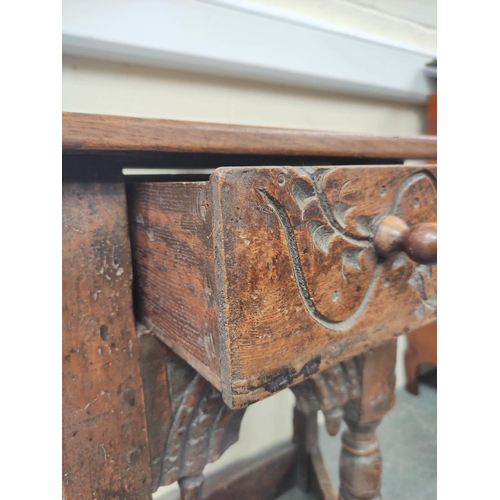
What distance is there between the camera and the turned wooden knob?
29 centimetres

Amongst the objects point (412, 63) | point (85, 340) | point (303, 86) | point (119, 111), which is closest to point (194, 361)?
point (85, 340)

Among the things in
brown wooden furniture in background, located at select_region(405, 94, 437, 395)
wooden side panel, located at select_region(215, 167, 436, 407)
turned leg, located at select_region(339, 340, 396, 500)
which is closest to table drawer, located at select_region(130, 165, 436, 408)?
wooden side panel, located at select_region(215, 167, 436, 407)

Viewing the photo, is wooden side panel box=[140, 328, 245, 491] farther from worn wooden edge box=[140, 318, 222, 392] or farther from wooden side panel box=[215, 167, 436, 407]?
wooden side panel box=[215, 167, 436, 407]

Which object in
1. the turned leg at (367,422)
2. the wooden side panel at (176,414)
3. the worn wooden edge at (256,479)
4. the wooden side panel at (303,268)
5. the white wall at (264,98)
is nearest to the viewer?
the wooden side panel at (303,268)

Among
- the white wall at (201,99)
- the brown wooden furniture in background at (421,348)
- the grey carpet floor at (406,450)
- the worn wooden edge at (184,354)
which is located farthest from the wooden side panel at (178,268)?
the brown wooden furniture in background at (421,348)

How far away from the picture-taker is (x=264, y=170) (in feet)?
0.83

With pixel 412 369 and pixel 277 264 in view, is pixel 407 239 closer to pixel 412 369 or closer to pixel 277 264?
pixel 277 264

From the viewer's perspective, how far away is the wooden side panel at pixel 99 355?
1.06 feet

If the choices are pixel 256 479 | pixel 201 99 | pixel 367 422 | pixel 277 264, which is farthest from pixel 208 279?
pixel 256 479

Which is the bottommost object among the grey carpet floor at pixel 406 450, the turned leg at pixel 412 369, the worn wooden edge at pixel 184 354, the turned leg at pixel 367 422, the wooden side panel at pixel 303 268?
the grey carpet floor at pixel 406 450

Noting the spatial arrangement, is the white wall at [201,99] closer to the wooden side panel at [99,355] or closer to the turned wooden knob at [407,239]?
the wooden side panel at [99,355]

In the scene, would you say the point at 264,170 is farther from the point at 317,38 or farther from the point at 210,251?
the point at 317,38

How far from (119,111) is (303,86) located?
37 centimetres

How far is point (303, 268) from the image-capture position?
0.93ft
